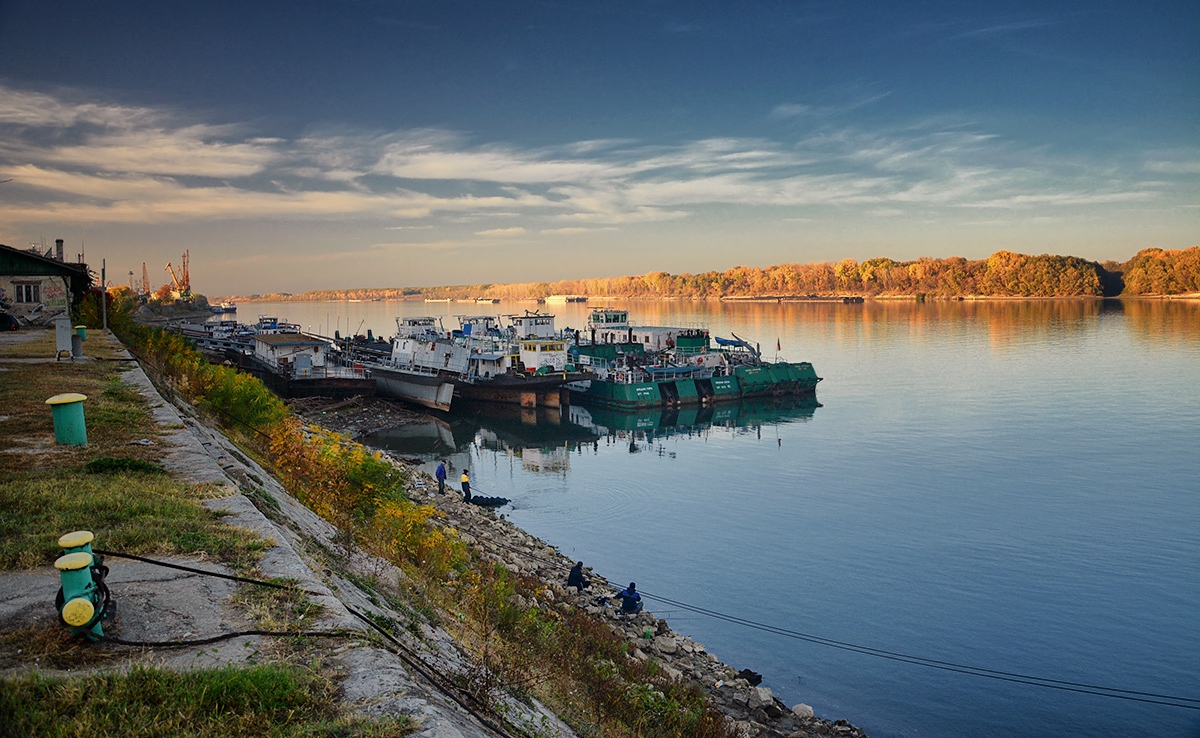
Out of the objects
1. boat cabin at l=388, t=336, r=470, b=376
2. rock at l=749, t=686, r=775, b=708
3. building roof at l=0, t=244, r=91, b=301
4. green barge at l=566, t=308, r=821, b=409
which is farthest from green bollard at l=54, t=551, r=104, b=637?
green barge at l=566, t=308, r=821, b=409

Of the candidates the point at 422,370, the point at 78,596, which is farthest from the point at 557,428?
the point at 78,596

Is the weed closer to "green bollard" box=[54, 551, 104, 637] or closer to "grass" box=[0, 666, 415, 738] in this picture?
"green bollard" box=[54, 551, 104, 637]

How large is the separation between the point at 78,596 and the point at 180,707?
157 cm

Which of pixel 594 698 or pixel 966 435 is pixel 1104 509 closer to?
pixel 966 435

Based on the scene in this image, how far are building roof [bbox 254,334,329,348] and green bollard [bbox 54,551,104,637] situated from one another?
48760mm

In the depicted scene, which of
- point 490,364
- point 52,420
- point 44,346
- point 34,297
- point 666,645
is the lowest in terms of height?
point 666,645

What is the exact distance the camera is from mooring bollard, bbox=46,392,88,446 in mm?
10914

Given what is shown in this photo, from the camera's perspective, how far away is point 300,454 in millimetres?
17109

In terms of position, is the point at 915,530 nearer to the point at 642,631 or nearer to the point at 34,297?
the point at 642,631

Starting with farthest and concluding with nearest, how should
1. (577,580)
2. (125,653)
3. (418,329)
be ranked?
1. (418,329)
2. (577,580)
3. (125,653)

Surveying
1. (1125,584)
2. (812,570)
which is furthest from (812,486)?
(1125,584)

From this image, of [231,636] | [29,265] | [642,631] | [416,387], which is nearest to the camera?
[231,636]

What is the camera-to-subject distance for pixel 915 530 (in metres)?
25.0

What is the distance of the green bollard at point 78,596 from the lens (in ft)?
17.2
